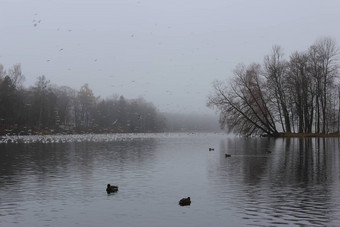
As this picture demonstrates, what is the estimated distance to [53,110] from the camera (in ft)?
429

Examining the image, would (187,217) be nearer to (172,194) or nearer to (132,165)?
(172,194)

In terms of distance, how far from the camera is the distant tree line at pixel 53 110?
104525 millimetres

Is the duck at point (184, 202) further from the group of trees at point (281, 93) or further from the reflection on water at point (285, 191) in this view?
the group of trees at point (281, 93)

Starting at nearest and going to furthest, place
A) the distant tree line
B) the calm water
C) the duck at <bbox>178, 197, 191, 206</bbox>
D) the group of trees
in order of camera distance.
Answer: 1. the calm water
2. the duck at <bbox>178, 197, 191, 206</bbox>
3. the group of trees
4. the distant tree line

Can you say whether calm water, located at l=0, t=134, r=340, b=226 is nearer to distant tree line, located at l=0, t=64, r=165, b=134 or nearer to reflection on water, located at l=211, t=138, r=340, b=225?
reflection on water, located at l=211, t=138, r=340, b=225

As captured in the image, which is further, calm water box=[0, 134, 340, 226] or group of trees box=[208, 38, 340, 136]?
group of trees box=[208, 38, 340, 136]

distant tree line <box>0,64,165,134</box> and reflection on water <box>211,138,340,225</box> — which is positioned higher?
distant tree line <box>0,64,165,134</box>

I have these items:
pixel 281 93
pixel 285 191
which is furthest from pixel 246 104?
pixel 285 191

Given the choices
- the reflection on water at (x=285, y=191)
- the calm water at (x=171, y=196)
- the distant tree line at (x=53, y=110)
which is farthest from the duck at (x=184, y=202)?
the distant tree line at (x=53, y=110)

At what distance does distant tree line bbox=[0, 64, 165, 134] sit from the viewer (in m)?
105

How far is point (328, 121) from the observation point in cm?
8269

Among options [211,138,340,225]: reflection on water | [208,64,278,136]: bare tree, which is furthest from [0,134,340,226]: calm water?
[208,64,278,136]: bare tree

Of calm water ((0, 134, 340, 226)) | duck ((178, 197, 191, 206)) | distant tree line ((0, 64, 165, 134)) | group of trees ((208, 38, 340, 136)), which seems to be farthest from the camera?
distant tree line ((0, 64, 165, 134))

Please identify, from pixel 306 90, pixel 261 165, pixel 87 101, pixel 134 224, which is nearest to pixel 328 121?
pixel 306 90
